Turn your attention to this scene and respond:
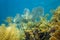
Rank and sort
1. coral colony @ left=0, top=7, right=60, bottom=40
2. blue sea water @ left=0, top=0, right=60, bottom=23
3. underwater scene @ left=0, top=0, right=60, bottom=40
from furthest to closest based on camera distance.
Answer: blue sea water @ left=0, top=0, right=60, bottom=23 < coral colony @ left=0, top=7, right=60, bottom=40 < underwater scene @ left=0, top=0, right=60, bottom=40

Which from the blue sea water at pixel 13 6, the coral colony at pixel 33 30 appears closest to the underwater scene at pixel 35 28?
the coral colony at pixel 33 30

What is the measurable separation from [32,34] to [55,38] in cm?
115

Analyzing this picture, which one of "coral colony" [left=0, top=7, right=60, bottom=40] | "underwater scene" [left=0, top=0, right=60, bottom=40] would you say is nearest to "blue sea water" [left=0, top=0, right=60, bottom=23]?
"underwater scene" [left=0, top=0, right=60, bottom=40]

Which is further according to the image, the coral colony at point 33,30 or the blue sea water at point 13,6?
the blue sea water at point 13,6

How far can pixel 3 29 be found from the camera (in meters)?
3.05

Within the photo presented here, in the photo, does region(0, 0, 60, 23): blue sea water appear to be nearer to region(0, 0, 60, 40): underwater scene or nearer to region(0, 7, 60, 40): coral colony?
region(0, 0, 60, 40): underwater scene

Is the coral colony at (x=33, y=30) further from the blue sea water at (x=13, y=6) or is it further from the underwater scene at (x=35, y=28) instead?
the blue sea water at (x=13, y=6)

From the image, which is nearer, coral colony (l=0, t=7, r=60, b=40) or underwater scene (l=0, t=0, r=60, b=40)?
underwater scene (l=0, t=0, r=60, b=40)

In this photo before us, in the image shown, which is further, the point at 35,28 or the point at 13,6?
the point at 13,6

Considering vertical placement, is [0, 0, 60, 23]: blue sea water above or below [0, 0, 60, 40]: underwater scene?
above

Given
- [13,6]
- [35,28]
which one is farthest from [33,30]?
[13,6]

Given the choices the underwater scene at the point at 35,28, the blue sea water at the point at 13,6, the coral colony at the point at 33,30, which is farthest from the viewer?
the blue sea water at the point at 13,6

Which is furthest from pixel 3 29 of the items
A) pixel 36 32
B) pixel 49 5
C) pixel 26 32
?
pixel 49 5

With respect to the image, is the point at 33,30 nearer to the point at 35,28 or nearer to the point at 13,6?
the point at 35,28
